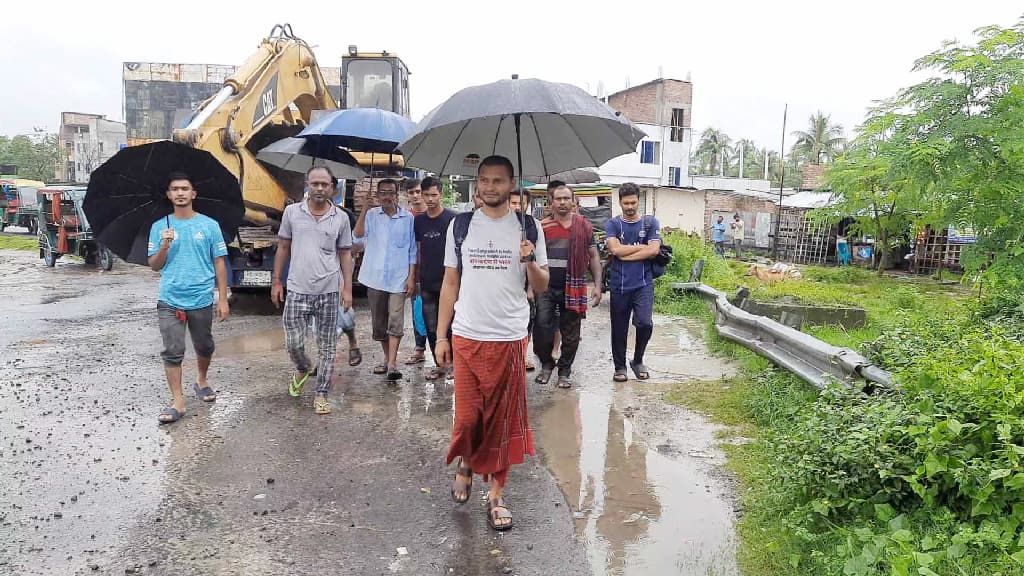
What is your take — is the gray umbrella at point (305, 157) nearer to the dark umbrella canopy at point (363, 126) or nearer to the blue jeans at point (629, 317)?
the dark umbrella canopy at point (363, 126)

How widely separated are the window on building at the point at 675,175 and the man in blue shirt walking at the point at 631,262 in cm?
3205

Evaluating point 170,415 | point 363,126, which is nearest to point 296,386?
point 170,415

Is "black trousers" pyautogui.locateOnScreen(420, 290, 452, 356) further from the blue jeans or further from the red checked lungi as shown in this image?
the red checked lungi

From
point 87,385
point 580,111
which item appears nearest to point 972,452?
point 580,111

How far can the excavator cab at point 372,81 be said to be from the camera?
1198 cm

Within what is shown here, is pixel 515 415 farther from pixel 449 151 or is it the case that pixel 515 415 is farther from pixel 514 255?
pixel 449 151

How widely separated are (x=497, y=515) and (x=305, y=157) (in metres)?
5.99

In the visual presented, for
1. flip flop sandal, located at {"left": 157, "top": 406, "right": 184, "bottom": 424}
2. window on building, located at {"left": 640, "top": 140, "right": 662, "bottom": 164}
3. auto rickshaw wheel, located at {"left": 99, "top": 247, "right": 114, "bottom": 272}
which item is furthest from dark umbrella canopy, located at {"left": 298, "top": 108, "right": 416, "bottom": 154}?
window on building, located at {"left": 640, "top": 140, "right": 662, "bottom": 164}

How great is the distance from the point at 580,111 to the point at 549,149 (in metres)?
1.01

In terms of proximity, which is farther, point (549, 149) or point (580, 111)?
point (549, 149)

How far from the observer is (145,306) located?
34.9 feet

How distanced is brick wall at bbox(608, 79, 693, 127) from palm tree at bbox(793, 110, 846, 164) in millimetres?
15820

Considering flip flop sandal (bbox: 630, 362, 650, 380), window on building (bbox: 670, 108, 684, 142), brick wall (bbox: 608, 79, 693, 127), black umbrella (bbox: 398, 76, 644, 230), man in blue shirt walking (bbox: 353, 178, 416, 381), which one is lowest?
flip flop sandal (bbox: 630, 362, 650, 380)

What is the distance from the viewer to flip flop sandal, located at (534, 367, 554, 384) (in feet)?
21.2
